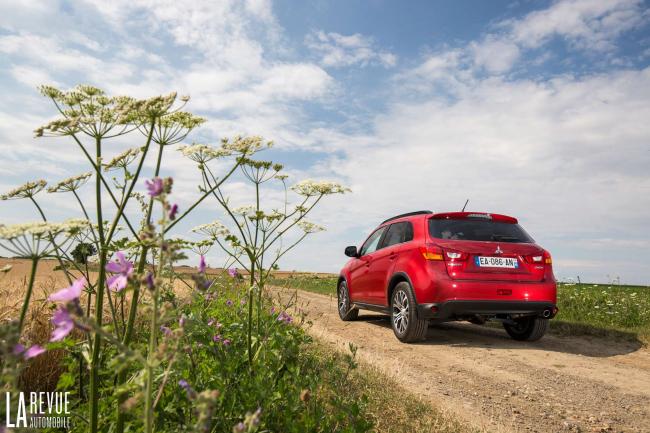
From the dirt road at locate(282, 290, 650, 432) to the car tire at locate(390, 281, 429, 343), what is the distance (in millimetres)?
169

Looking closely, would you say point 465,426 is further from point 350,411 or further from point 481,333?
point 481,333

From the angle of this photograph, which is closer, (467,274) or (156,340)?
(156,340)

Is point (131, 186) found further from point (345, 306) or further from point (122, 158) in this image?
point (345, 306)

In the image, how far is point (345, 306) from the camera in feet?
36.1

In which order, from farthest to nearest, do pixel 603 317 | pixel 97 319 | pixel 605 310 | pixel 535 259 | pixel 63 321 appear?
pixel 605 310
pixel 603 317
pixel 535 259
pixel 97 319
pixel 63 321

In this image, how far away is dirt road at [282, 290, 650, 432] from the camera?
4.36 metres

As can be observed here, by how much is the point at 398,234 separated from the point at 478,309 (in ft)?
6.84

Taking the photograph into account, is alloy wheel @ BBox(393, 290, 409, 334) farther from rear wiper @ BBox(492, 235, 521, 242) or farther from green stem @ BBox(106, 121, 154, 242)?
green stem @ BBox(106, 121, 154, 242)

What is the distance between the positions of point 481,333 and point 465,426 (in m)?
5.65

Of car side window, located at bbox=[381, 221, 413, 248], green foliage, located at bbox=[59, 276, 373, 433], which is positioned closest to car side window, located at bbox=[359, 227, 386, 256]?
car side window, located at bbox=[381, 221, 413, 248]

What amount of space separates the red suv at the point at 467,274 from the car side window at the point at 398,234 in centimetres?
4

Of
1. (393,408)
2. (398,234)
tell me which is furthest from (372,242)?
(393,408)

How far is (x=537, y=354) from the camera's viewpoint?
7.05 meters

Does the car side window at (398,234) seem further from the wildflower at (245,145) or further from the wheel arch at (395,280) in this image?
the wildflower at (245,145)
